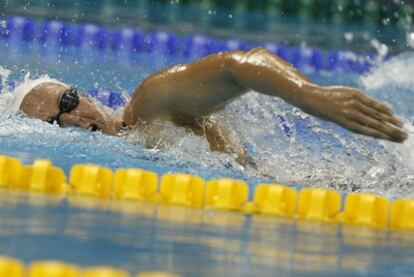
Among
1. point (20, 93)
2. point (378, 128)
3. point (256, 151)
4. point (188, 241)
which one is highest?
point (20, 93)

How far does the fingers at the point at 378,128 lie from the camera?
138 inches

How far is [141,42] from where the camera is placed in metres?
10.1

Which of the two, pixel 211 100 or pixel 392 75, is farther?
pixel 392 75

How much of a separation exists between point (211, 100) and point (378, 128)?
1155mm

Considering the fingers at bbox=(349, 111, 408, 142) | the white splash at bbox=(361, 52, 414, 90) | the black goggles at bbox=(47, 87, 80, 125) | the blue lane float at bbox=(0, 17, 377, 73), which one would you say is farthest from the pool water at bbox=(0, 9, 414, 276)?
the blue lane float at bbox=(0, 17, 377, 73)

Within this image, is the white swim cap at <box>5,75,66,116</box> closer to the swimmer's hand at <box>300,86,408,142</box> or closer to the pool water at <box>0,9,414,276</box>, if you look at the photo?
the pool water at <box>0,9,414,276</box>

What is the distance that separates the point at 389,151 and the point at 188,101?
1109 millimetres

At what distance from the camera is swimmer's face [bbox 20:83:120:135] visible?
5074 mm

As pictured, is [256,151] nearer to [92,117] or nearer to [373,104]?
[92,117]

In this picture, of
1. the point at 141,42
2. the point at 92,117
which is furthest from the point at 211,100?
the point at 141,42

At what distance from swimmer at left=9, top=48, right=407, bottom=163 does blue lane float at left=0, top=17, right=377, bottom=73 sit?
485 cm

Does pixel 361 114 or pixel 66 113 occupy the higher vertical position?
pixel 66 113

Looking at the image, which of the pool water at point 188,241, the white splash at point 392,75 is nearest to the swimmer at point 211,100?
the pool water at point 188,241

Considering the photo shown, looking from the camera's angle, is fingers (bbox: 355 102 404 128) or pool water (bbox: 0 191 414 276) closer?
pool water (bbox: 0 191 414 276)
